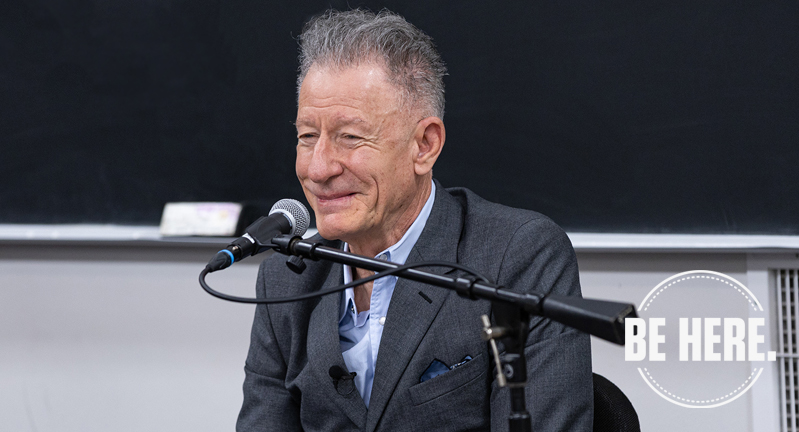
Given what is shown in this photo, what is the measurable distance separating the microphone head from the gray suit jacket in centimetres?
31

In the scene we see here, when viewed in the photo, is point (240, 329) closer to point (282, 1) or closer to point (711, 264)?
point (282, 1)

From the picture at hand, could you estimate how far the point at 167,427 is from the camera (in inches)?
93.9

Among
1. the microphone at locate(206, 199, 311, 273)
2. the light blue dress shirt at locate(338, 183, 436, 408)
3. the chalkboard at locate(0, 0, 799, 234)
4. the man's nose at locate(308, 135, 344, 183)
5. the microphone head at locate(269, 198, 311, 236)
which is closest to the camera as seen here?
the microphone at locate(206, 199, 311, 273)

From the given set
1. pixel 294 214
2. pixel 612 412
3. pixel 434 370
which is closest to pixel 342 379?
pixel 434 370

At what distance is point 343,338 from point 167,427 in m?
1.31

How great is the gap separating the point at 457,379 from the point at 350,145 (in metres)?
0.47

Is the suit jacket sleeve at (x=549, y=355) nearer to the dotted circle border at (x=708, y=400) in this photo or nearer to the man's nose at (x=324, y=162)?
the man's nose at (x=324, y=162)

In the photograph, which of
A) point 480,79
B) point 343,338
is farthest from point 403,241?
point 480,79

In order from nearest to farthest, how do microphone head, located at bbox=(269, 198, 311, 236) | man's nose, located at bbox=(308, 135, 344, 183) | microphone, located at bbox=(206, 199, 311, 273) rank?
microphone, located at bbox=(206, 199, 311, 273) < microphone head, located at bbox=(269, 198, 311, 236) < man's nose, located at bbox=(308, 135, 344, 183)

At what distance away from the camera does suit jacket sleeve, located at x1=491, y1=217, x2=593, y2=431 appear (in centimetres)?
113

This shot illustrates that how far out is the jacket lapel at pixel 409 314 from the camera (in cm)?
126

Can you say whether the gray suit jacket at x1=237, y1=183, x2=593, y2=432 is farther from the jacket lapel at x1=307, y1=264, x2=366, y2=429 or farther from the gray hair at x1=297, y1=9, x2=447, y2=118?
the gray hair at x1=297, y1=9, x2=447, y2=118

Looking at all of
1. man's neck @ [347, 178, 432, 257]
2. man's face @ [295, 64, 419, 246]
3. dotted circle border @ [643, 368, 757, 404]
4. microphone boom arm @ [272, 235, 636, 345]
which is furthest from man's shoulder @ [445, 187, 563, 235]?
dotted circle border @ [643, 368, 757, 404]

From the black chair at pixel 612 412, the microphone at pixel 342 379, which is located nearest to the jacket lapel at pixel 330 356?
the microphone at pixel 342 379
